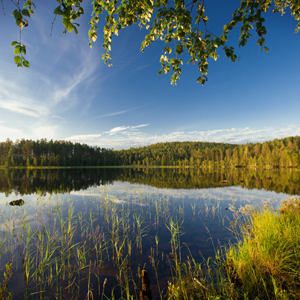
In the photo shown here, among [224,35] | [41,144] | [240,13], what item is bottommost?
[224,35]

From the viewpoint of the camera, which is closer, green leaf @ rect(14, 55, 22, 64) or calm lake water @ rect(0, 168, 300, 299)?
green leaf @ rect(14, 55, 22, 64)

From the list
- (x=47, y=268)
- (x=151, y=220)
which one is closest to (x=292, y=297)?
(x=47, y=268)

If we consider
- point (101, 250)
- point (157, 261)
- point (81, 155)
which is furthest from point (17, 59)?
point (81, 155)

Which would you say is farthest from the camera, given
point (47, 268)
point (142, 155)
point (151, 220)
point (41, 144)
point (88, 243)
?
point (142, 155)

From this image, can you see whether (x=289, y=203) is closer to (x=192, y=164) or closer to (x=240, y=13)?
(x=240, y=13)

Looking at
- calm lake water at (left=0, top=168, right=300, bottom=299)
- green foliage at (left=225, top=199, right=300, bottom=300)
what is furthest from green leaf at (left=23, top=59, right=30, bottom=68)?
green foliage at (left=225, top=199, right=300, bottom=300)

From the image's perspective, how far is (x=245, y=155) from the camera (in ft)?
400

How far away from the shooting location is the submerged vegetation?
11.5 feet

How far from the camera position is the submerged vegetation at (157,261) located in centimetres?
349

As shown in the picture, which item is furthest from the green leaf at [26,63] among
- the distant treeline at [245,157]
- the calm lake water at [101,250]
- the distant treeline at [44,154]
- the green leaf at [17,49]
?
the distant treeline at [245,157]

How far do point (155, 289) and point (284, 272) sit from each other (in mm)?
3063

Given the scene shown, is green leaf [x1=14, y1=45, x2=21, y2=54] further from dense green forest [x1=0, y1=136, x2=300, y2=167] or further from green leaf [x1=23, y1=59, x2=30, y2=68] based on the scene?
dense green forest [x1=0, y1=136, x2=300, y2=167]

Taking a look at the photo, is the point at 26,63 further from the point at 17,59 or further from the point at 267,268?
the point at 267,268

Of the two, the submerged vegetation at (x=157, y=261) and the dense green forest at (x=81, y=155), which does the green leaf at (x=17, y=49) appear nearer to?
the submerged vegetation at (x=157, y=261)
